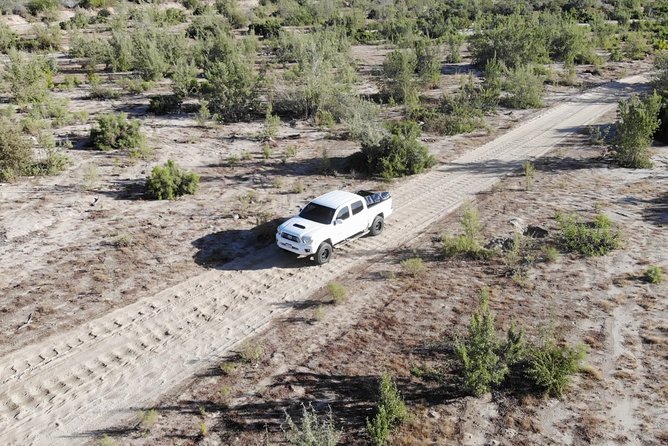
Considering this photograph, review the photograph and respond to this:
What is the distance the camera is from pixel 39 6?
50781mm

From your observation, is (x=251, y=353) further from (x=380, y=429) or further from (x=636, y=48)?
(x=636, y=48)

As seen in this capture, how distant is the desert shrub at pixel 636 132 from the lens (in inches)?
747

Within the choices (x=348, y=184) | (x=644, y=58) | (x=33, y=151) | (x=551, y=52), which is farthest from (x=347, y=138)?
(x=644, y=58)

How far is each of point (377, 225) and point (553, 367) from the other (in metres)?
7.04

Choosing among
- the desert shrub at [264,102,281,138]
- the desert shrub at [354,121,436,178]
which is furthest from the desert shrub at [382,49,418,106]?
the desert shrub at [354,121,436,178]

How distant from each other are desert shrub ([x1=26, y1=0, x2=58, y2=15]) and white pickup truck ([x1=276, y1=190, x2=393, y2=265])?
51145 mm

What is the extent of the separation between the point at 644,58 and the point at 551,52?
875 centimetres

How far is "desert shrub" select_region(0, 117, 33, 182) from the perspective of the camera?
17.3m

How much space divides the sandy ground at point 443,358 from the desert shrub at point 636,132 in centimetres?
551

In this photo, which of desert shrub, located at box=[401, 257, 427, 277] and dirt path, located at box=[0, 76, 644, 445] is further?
desert shrub, located at box=[401, 257, 427, 277]

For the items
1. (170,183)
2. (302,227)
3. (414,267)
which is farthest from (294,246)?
(170,183)

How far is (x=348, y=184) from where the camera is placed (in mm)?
18250

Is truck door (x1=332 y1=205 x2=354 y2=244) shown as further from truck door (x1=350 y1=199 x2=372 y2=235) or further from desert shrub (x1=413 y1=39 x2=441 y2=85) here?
desert shrub (x1=413 y1=39 x2=441 y2=85)

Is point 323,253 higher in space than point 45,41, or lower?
lower
